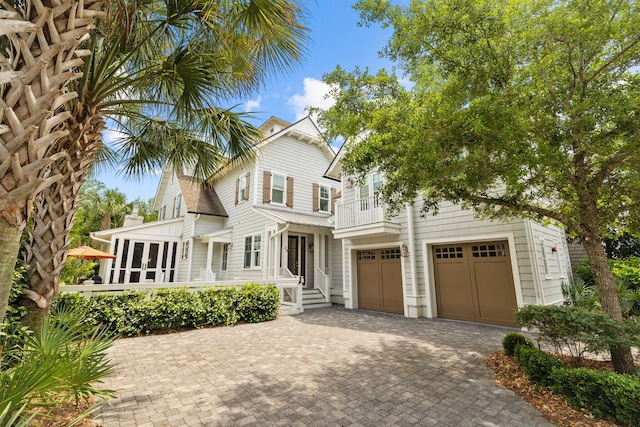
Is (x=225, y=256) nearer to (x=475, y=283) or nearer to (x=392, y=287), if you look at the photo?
(x=392, y=287)

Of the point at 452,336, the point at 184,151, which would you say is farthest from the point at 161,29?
the point at 452,336

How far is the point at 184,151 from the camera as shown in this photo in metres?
6.13

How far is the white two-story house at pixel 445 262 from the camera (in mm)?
7652

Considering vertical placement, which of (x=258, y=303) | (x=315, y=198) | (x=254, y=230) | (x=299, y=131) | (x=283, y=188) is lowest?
(x=258, y=303)

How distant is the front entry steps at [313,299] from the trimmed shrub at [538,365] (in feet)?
27.3

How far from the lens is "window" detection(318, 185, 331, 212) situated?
15.5m

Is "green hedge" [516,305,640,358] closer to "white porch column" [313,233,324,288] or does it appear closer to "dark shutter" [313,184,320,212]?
"white porch column" [313,233,324,288]

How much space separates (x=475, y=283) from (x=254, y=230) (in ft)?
29.7

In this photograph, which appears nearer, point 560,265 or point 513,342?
point 513,342

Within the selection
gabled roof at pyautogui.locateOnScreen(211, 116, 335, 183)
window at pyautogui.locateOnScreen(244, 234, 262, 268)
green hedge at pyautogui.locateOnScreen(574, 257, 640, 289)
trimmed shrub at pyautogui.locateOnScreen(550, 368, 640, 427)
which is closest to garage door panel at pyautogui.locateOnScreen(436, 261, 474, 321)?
trimmed shrub at pyautogui.locateOnScreen(550, 368, 640, 427)

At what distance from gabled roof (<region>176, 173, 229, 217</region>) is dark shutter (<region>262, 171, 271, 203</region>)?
3286 millimetres

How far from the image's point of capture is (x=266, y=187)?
13.5 meters

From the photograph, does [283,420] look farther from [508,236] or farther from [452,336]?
[508,236]

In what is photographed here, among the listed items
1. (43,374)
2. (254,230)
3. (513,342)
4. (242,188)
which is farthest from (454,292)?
(242,188)
